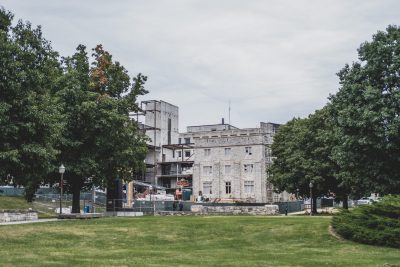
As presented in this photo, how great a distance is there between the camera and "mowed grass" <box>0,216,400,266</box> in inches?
659

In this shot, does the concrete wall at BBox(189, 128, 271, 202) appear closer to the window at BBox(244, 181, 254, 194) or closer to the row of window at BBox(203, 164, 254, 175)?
the row of window at BBox(203, 164, 254, 175)

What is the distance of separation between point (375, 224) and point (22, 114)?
17837mm

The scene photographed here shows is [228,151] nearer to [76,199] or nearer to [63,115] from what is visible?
[76,199]

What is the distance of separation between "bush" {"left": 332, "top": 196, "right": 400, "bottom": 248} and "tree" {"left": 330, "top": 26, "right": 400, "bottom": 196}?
854 centimetres

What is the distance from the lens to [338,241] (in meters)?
22.9

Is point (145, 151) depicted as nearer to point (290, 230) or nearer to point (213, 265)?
point (290, 230)

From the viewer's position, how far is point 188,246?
22.5 metres

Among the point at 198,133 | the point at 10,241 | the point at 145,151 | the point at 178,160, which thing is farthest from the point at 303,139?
the point at 198,133

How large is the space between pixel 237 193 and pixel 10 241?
66.8m

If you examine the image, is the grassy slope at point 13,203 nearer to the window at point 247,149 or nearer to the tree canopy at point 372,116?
the tree canopy at point 372,116

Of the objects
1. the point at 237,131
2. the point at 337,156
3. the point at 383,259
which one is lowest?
the point at 383,259

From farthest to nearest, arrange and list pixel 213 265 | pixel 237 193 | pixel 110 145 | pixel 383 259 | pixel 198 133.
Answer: pixel 198 133
pixel 237 193
pixel 110 145
pixel 383 259
pixel 213 265

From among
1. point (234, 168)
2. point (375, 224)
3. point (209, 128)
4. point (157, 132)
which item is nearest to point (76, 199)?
point (375, 224)

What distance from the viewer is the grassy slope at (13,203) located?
5489 cm
